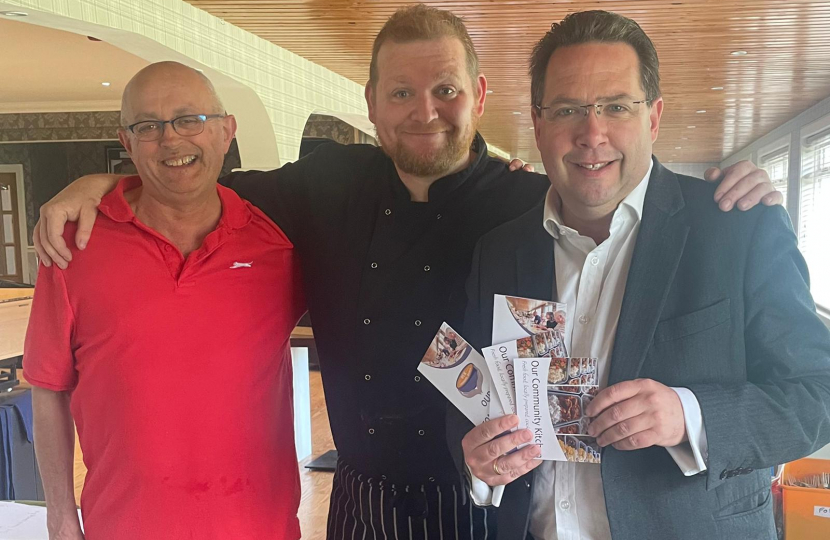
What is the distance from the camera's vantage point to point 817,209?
10336 millimetres

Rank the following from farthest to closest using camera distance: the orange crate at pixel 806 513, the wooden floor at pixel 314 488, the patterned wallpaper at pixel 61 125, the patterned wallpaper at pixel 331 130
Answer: the patterned wallpaper at pixel 61 125
the patterned wallpaper at pixel 331 130
the wooden floor at pixel 314 488
the orange crate at pixel 806 513

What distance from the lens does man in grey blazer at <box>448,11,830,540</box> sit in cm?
118

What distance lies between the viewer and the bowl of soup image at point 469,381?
4.37ft

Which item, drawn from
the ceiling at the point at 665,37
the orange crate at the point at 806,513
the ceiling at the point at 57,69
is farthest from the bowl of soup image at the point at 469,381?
the ceiling at the point at 57,69

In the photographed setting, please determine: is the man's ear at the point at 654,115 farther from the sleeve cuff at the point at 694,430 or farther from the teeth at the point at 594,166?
the sleeve cuff at the point at 694,430

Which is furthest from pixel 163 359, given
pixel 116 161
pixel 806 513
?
pixel 116 161

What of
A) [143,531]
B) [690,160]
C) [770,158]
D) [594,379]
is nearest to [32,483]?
[143,531]

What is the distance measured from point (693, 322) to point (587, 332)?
20cm

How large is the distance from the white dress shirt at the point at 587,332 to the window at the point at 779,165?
1232cm

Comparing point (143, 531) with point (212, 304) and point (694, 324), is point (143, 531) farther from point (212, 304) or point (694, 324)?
point (694, 324)

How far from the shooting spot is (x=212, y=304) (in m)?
1.76

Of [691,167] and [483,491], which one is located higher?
[691,167]

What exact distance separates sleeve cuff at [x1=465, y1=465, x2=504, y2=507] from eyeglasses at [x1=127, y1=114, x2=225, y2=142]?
1.10 meters

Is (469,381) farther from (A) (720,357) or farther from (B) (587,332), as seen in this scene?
(A) (720,357)
